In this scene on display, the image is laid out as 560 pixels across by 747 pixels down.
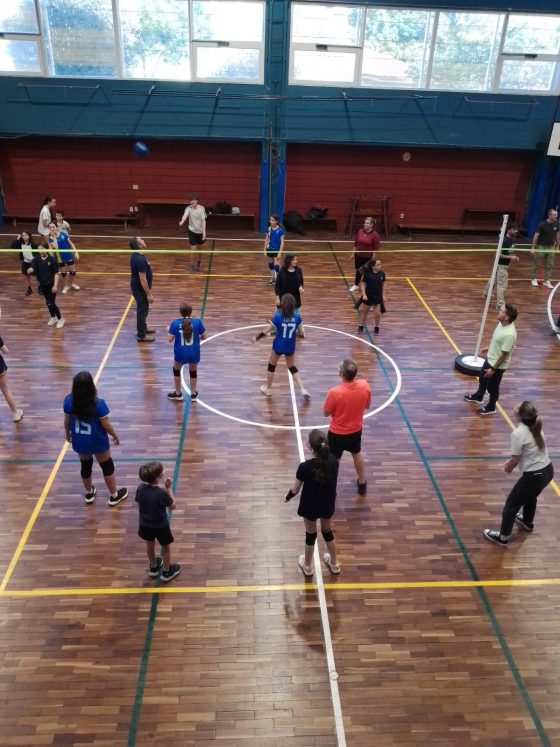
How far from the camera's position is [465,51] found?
17.1 meters

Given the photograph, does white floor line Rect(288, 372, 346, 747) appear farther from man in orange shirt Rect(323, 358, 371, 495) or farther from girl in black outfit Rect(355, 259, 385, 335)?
girl in black outfit Rect(355, 259, 385, 335)

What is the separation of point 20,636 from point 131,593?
100 centimetres

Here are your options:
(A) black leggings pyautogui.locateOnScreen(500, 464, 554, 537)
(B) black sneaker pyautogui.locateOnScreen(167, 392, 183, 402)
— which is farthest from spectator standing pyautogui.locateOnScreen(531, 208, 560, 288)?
(B) black sneaker pyautogui.locateOnScreen(167, 392, 183, 402)

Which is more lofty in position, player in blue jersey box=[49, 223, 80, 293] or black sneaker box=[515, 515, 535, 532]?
player in blue jersey box=[49, 223, 80, 293]

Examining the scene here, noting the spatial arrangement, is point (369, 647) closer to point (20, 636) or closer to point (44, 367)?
point (20, 636)

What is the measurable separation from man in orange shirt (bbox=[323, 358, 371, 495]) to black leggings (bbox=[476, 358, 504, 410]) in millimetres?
2779

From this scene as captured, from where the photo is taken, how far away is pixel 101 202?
1855 cm

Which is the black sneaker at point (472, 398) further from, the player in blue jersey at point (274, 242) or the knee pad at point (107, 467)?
the knee pad at point (107, 467)

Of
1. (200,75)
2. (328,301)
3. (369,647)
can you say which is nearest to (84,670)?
(369,647)

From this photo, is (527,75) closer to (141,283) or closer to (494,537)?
(141,283)

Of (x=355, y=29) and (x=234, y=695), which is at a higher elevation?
(x=355, y=29)

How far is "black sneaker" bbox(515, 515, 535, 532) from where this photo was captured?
634cm

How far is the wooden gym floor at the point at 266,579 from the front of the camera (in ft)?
14.8

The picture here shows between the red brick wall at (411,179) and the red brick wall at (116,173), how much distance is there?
5.51 feet
